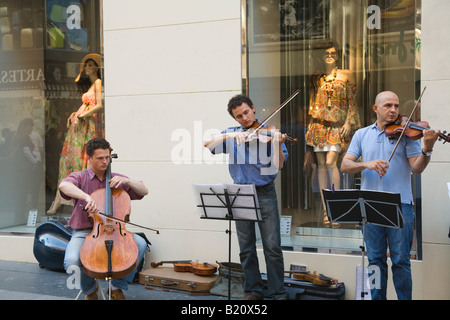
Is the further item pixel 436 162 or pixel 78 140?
pixel 78 140

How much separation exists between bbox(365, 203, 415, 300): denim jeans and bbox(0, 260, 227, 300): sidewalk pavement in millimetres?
1528

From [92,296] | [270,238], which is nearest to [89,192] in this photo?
[92,296]

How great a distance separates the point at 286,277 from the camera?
16.7ft

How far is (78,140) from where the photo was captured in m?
6.80

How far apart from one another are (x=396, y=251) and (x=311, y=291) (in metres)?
1.05

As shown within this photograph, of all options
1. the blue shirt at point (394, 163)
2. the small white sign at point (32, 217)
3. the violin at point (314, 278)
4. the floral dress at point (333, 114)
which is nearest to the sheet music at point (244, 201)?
the blue shirt at point (394, 163)

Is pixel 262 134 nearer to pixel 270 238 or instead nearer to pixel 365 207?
pixel 270 238

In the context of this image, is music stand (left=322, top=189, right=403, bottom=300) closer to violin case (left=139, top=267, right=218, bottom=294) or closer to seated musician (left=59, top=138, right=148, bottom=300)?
seated musician (left=59, top=138, right=148, bottom=300)

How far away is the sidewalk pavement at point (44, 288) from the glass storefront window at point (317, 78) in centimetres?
136

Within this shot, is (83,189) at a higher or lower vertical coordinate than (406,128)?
lower

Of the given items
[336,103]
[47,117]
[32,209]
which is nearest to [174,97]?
[336,103]

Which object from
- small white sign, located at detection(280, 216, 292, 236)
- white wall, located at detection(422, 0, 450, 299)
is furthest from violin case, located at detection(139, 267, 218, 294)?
white wall, located at detection(422, 0, 450, 299)

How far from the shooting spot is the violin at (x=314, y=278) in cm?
494

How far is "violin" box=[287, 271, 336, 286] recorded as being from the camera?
4941 mm
